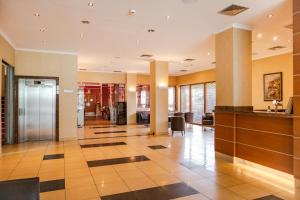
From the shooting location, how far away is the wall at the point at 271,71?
8260mm

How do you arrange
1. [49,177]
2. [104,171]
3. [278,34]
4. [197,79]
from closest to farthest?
[49,177]
[104,171]
[278,34]
[197,79]

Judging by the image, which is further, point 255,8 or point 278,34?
point 278,34

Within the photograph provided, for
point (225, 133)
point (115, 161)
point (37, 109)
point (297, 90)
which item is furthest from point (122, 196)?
point (37, 109)

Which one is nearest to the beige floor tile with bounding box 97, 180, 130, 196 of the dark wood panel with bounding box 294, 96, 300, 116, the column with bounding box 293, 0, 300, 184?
the column with bounding box 293, 0, 300, 184

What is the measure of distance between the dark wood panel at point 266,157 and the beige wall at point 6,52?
679cm

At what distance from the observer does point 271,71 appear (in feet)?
29.2

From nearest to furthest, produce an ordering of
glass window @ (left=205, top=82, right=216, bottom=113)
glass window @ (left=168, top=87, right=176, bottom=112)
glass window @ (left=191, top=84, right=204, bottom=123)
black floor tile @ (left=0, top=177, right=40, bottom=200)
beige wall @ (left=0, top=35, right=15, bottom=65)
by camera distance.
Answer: black floor tile @ (left=0, top=177, right=40, bottom=200) < beige wall @ (left=0, top=35, right=15, bottom=65) < glass window @ (left=205, top=82, right=216, bottom=113) < glass window @ (left=191, top=84, right=204, bottom=123) < glass window @ (left=168, top=87, right=176, bottom=112)

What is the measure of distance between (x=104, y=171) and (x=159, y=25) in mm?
3696

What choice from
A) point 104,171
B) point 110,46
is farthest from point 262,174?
point 110,46

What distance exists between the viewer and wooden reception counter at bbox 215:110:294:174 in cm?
400

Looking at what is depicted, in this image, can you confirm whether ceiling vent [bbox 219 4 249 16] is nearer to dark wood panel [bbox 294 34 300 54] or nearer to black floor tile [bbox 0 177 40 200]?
dark wood panel [bbox 294 34 300 54]

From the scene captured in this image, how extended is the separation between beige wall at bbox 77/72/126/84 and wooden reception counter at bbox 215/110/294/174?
9594mm

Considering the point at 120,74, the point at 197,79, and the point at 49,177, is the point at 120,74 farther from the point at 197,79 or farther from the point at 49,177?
the point at 49,177

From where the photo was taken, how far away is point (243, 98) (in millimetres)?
5332
